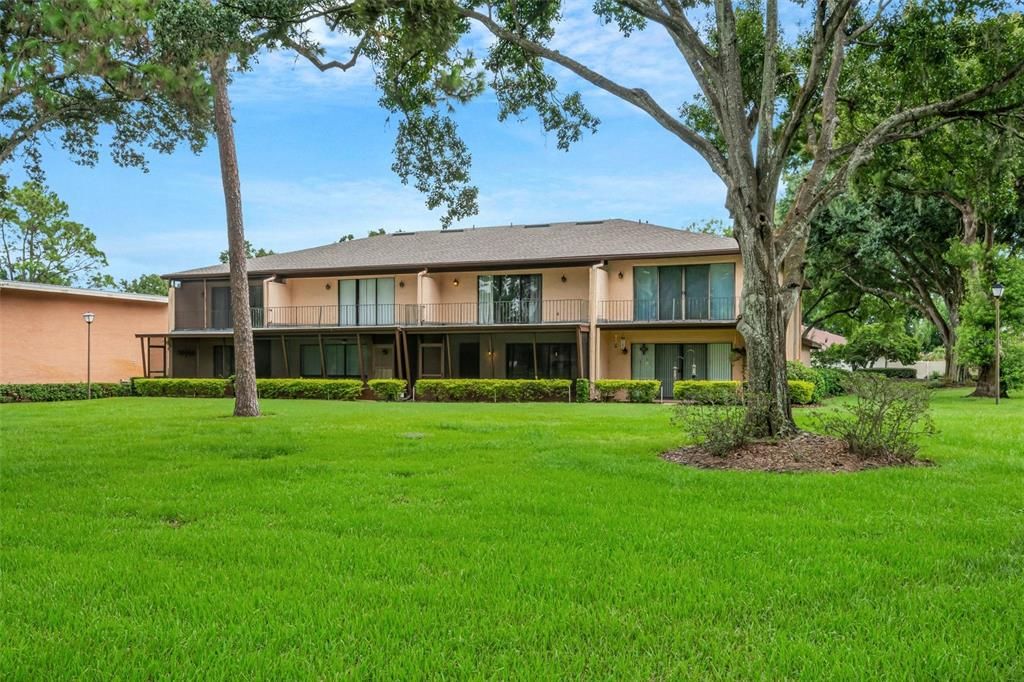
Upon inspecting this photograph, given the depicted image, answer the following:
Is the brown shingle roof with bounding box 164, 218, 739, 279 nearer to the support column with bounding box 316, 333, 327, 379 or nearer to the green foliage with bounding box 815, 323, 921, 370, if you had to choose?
the support column with bounding box 316, 333, 327, 379

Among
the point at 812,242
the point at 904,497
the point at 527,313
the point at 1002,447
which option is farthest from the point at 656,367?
the point at 904,497

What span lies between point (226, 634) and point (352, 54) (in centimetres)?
980

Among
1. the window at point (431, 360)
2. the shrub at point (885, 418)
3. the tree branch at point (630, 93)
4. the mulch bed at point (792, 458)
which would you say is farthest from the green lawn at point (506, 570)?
the window at point (431, 360)

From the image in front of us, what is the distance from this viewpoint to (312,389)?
23953 millimetres

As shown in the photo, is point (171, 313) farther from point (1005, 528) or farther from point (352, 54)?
point (1005, 528)

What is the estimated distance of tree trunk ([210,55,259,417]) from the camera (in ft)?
50.5

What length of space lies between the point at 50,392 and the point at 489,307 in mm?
15228

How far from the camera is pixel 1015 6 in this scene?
955cm

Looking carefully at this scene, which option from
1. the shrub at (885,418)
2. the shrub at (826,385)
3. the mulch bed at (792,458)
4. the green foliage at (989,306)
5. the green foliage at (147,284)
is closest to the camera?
the mulch bed at (792,458)

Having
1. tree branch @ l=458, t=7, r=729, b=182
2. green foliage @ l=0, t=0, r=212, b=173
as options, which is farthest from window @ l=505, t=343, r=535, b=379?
tree branch @ l=458, t=7, r=729, b=182

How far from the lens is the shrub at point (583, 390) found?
2280cm

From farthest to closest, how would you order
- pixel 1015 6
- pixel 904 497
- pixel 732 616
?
pixel 1015 6
pixel 904 497
pixel 732 616

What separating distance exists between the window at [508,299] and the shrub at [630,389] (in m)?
3.99

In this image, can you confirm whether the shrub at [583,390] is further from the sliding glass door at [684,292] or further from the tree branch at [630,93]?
the tree branch at [630,93]
